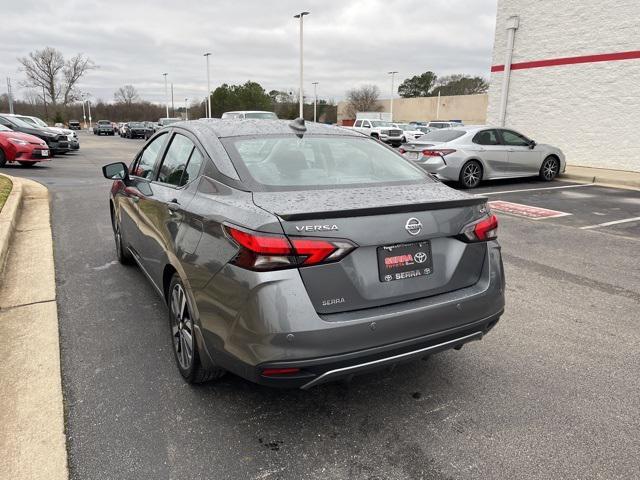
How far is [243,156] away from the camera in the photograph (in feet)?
9.70

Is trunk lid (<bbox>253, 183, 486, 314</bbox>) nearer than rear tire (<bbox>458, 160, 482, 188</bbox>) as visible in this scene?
Yes

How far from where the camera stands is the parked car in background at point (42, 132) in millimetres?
19125

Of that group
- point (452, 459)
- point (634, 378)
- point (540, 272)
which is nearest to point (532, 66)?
point (540, 272)

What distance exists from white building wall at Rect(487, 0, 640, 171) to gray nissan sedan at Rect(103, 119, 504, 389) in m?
15.7

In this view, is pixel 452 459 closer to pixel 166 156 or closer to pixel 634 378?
pixel 634 378

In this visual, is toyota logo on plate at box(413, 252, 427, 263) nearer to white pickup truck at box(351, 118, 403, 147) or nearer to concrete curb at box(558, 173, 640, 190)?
concrete curb at box(558, 173, 640, 190)

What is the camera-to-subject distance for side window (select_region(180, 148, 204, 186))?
308 cm

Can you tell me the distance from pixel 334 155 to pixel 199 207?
1045 mm

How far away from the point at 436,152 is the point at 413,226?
31.1 ft

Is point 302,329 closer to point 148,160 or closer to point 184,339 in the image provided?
point 184,339

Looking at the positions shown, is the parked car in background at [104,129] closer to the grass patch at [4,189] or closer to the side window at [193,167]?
the grass patch at [4,189]

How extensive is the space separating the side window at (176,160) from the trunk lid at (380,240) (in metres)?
1.05

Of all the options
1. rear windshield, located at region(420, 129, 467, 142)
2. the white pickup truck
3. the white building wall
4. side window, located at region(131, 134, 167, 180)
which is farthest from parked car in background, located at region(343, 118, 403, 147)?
side window, located at region(131, 134, 167, 180)

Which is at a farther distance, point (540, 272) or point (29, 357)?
point (540, 272)
